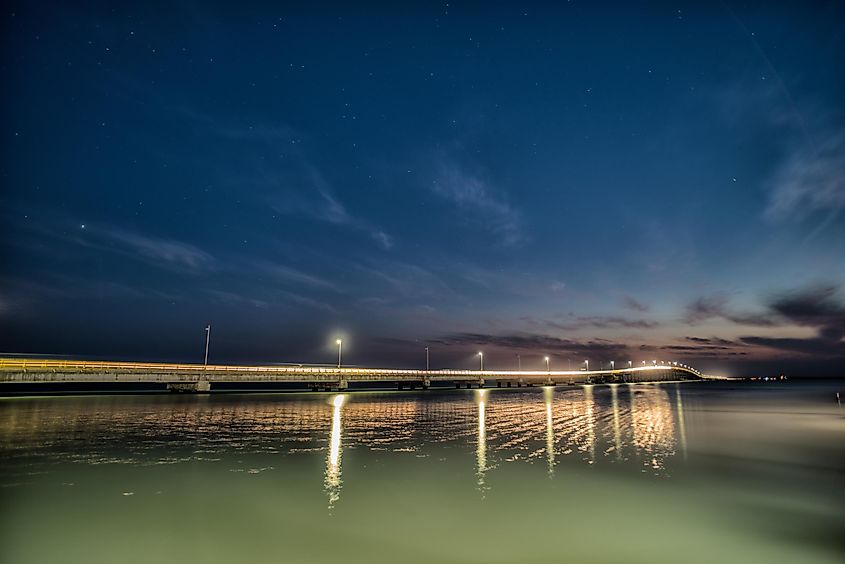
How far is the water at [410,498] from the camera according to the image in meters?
10.4

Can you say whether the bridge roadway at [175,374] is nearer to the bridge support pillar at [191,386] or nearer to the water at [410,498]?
the bridge support pillar at [191,386]

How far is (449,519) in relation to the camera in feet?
40.2

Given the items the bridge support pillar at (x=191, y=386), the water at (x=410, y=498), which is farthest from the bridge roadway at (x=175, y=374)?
the water at (x=410, y=498)

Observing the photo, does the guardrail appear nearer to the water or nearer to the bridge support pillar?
the bridge support pillar

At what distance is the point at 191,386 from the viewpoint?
83.2 meters

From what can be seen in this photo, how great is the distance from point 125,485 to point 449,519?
11.2 metres

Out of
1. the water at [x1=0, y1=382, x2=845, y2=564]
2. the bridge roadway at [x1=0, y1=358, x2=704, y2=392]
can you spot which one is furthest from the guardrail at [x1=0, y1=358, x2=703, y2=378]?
the water at [x1=0, y1=382, x2=845, y2=564]

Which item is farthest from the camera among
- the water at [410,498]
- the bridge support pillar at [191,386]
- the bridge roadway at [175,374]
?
the bridge support pillar at [191,386]

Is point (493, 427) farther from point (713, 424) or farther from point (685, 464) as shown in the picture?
point (713, 424)

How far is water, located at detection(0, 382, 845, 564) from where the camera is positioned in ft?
34.1

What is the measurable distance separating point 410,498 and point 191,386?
82127 mm

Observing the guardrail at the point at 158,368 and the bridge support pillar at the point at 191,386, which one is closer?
the guardrail at the point at 158,368

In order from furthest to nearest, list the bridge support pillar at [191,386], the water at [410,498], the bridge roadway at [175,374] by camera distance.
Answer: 1. the bridge support pillar at [191,386]
2. the bridge roadway at [175,374]
3. the water at [410,498]

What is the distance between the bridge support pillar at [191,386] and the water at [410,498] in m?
57.8
